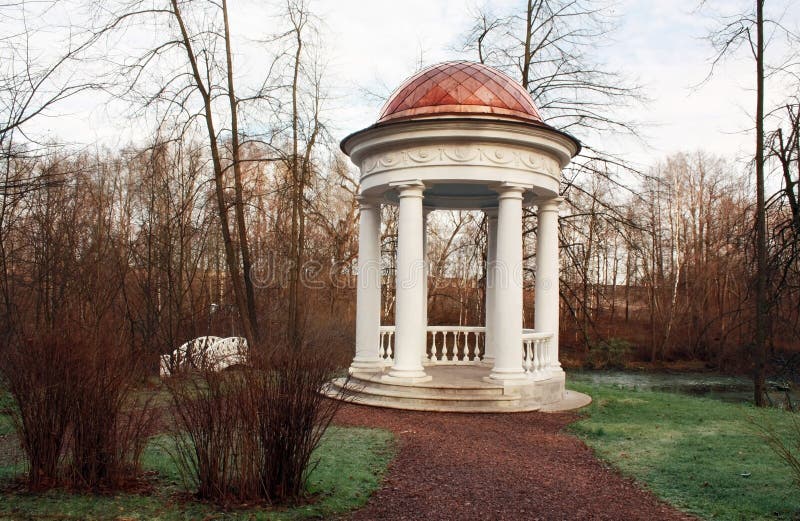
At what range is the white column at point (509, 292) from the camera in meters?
12.4

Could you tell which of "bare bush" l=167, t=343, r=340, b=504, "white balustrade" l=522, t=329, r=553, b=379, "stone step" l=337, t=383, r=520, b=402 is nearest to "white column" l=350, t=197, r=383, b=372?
"stone step" l=337, t=383, r=520, b=402

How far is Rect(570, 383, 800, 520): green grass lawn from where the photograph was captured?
6445mm

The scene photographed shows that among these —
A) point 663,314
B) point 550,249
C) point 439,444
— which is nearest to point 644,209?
point 663,314

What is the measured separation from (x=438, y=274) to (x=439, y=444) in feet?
86.8

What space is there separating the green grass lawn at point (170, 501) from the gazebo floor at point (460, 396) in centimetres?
409

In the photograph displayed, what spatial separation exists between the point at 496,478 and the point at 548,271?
7.26 m

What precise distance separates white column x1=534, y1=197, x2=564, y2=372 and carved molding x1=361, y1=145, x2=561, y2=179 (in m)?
1.46

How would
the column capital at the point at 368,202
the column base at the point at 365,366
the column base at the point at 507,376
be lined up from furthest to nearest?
the column base at the point at 365,366 → the column capital at the point at 368,202 → the column base at the point at 507,376

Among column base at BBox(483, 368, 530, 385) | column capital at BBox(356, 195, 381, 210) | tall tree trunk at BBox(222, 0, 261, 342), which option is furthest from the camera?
tall tree trunk at BBox(222, 0, 261, 342)

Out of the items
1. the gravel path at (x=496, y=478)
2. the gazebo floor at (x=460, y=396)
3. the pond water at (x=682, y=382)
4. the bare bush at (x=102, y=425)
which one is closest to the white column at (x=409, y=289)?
the gazebo floor at (x=460, y=396)

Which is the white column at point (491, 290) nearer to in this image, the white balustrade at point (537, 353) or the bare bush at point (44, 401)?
the white balustrade at point (537, 353)

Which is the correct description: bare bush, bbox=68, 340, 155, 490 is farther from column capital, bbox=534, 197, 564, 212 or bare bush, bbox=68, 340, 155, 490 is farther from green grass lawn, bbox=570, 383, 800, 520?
column capital, bbox=534, 197, 564, 212

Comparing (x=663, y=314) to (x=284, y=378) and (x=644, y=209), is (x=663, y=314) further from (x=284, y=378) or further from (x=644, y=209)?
(x=284, y=378)

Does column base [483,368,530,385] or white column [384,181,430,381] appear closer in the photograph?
column base [483,368,530,385]
